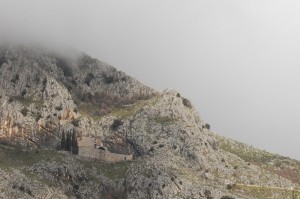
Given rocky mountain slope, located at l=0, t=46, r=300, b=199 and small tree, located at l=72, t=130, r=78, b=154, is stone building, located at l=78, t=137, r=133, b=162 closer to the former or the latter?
small tree, located at l=72, t=130, r=78, b=154

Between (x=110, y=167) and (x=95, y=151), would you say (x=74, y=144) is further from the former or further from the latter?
(x=110, y=167)

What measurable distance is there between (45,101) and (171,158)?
50874 millimetres

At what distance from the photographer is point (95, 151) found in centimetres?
18700

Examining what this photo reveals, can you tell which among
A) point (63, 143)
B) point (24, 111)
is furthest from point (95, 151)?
point (24, 111)

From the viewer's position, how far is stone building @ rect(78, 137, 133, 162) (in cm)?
18612

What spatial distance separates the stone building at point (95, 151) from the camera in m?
186

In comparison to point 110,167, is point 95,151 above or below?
above

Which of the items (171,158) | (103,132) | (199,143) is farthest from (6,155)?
(199,143)

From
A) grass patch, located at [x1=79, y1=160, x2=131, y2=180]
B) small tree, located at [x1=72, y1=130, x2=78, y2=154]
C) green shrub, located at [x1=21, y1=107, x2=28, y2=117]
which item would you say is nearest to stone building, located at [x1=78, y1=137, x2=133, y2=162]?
small tree, located at [x1=72, y1=130, x2=78, y2=154]

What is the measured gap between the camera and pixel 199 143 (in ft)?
639

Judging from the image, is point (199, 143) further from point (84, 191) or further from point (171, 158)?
point (84, 191)

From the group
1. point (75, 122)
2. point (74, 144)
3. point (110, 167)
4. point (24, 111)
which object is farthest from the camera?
point (75, 122)

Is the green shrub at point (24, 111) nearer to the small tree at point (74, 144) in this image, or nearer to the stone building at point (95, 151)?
the small tree at point (74, 144)

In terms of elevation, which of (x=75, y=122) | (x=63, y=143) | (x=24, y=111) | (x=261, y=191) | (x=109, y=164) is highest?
(x=75, y=122)
